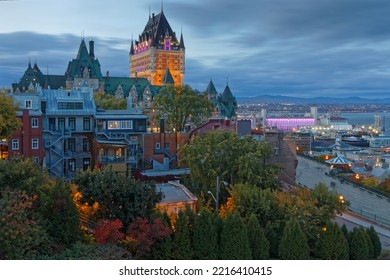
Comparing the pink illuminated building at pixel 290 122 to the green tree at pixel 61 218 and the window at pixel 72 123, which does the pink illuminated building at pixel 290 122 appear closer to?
the window at pixel 72 123

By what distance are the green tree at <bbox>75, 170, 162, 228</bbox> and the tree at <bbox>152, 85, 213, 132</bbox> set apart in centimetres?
1977

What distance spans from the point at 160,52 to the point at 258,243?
79.9 m

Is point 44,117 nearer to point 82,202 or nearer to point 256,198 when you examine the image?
point 82,202

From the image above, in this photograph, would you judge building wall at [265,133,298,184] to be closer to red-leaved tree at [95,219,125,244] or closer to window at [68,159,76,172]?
window at [68,159,76,172]

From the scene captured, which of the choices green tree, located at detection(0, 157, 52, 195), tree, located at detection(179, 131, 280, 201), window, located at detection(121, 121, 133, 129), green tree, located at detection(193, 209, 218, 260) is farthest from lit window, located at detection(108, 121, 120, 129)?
green tree, located at detection(193, 209, 218, 260)

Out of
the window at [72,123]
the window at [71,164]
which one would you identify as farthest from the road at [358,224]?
the window at [72,123]

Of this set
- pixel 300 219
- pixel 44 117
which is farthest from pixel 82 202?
pixel 44 117

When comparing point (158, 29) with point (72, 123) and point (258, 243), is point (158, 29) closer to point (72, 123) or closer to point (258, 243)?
point (72, 123)

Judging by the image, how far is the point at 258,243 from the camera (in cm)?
975

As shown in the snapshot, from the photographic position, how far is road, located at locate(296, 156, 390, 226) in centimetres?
2072

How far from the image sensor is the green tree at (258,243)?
9719 mm

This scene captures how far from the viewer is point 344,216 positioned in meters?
17.3

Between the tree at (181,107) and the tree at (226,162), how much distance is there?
1541 centimetres

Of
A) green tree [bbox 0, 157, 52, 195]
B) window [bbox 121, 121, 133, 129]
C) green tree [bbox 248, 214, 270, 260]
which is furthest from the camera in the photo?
window [bbox 121, 121, 133, 129]
